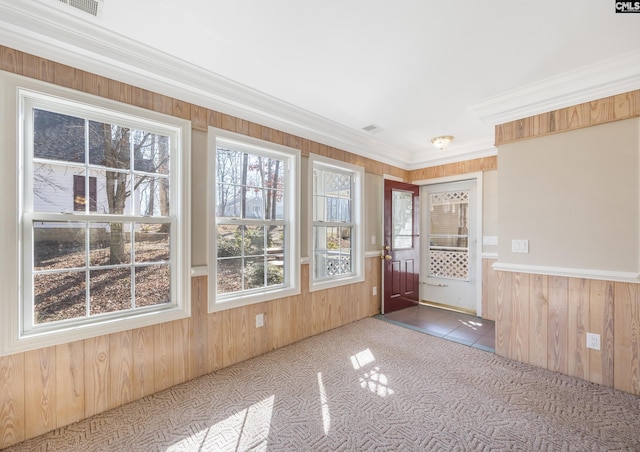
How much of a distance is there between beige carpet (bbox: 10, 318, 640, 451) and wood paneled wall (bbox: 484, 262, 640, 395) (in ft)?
0.43

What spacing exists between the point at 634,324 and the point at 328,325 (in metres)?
2.77

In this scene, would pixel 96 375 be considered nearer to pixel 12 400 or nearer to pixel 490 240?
pixel 12 400

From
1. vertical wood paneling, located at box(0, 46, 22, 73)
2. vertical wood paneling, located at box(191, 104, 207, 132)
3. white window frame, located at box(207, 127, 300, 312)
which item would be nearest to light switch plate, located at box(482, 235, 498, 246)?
white window frame, located at box(207, 127, 300, 312)

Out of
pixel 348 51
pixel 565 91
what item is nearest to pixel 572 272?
pixel 565 91

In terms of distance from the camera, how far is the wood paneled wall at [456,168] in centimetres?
400

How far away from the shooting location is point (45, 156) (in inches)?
71.9

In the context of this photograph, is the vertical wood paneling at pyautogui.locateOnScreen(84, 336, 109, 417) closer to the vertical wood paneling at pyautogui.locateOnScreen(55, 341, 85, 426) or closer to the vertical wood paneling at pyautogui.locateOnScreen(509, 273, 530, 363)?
the vertical wood paneling at pyautogui.locateOnScreen(55, 341, 85, 426)

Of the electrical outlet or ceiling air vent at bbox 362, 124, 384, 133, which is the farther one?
ceiling air vent at bbox 362, 124, 384, 133

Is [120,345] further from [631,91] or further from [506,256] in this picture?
[631,91]

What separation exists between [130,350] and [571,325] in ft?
12.0

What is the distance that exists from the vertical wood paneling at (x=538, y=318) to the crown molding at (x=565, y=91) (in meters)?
1.58

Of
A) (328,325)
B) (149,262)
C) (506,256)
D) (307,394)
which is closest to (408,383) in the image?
(307,394)

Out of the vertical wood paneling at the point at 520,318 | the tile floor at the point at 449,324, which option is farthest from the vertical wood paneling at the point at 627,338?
the tile floor at the point at 449,324

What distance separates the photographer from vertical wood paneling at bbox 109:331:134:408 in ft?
6.51
